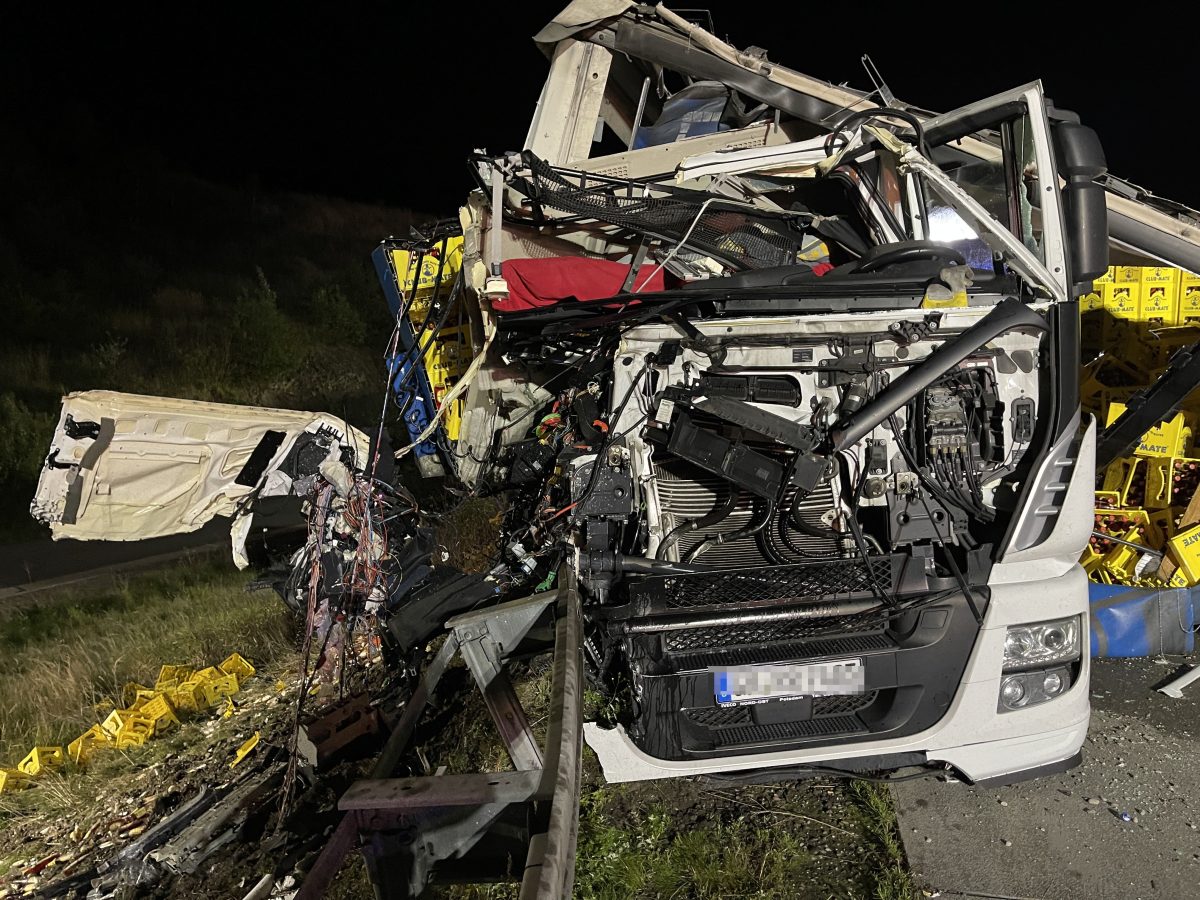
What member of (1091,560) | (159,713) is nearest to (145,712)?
(159,713)

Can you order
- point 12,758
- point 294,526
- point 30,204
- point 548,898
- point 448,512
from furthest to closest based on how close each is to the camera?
point 30,204
point 448,512
point 12,758
point 294,526
point 548,898

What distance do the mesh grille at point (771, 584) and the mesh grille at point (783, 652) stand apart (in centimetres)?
16

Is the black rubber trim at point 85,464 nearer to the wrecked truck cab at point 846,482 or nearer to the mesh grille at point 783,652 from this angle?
the wrecked truck cab at point 846,482

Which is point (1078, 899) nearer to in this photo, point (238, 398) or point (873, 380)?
point (873, 380)

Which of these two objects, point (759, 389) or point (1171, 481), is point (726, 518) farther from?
point (1171, 481)

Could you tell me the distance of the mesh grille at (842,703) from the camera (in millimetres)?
2488

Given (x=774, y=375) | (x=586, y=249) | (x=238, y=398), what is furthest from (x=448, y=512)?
(x=238, y=398)

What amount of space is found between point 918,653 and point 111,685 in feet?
17.2

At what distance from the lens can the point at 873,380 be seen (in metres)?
2.69

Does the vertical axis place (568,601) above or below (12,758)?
above

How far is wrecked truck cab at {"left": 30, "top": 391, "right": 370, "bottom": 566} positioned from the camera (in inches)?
146

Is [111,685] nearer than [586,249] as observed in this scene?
No

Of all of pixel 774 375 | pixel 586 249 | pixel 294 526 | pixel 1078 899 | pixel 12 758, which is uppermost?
pixel 586 249

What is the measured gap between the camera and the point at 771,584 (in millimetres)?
2646
